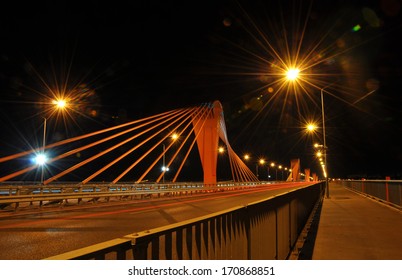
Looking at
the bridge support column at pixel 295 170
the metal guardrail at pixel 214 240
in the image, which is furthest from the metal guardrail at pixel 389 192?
the bridge support column at pixel 295 170

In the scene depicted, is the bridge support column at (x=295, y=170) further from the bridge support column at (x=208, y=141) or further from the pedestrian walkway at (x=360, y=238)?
the pedestrian walkway at (x=360, y=238)

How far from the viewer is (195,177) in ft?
365

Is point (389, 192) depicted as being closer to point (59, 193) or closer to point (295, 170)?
point (59, 193)

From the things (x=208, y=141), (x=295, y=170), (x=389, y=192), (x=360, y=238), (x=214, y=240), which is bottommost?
(x=360, y=238)

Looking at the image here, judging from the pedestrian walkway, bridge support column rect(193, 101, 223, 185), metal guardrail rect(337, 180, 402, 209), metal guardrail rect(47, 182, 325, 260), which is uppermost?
bridge support column rect(193, 101, 223, 185)

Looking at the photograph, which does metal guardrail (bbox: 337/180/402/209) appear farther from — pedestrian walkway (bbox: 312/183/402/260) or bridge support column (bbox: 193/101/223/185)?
bridge support column (bbox: 193/101/223/185)

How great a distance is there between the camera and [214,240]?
4688 mm

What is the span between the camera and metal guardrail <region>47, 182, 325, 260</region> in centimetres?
307

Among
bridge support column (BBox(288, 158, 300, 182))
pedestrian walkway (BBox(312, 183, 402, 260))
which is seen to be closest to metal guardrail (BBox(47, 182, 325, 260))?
pedestrian walkway (BBox(312, 183, 402, 260))

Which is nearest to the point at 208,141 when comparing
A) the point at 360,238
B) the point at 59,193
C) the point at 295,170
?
the point at 59,193

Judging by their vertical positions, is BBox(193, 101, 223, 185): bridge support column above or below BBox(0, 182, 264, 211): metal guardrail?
above
